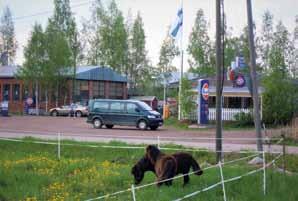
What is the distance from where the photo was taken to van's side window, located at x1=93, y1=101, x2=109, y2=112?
118 ft

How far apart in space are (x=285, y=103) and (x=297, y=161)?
66.9 feet

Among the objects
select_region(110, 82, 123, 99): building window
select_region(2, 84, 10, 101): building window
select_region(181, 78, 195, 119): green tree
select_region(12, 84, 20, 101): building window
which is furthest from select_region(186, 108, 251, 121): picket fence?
select_region(2, 84, 10, 101): building window

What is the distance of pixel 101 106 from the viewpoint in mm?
36312

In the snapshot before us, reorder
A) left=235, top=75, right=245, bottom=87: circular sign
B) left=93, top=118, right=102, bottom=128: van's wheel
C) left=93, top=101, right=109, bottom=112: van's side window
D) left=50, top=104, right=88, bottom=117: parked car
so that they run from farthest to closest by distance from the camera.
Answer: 1. left=50, top=104, right=88, bottom=117: parked car
2. left=235, top=75, right=245, bottom=87: circular sign
3. left=93, top=118, right=102, bottom=128: van's wheel
4. left=93, top=101, right=109, bottom=112: van's side window

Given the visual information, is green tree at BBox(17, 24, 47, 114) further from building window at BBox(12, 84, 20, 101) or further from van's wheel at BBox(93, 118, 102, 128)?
van's wheel at BBox(93, 118, 102, 128)

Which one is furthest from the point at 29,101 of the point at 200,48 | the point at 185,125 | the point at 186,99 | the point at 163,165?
the point at 163,165

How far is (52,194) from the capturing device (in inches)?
428

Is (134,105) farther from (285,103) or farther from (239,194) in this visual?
(239,194)

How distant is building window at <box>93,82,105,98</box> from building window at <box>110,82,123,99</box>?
2.21 meters

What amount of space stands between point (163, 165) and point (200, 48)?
60275 millimetres

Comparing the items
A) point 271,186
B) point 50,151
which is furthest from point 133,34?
point 271,186

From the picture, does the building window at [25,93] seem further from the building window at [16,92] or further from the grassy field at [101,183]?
the grassy field at [101,183]

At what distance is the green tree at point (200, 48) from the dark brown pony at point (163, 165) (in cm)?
5458

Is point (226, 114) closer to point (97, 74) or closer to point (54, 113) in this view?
point (54, 113)
